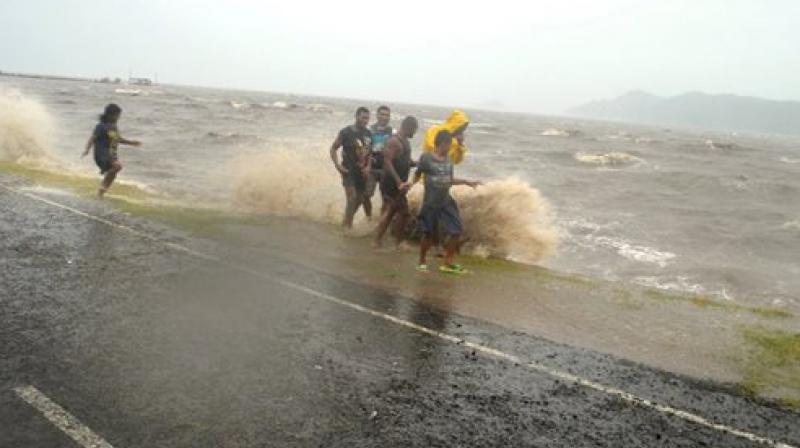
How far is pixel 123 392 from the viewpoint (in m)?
4.40

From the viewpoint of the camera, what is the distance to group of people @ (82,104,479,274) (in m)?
8.66

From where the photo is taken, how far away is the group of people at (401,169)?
8660mm

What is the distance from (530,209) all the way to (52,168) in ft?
42.8

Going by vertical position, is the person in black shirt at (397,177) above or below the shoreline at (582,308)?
above

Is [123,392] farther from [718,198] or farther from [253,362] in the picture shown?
[718,198]

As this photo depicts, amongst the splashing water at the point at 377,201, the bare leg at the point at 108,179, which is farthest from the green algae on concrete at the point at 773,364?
the bare leg at the point at 108,179

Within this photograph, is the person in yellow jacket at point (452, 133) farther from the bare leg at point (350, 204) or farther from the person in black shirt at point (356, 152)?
the bare leg at point (350, 204)

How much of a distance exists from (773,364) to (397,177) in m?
5.06

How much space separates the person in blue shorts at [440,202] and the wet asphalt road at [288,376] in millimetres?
1584

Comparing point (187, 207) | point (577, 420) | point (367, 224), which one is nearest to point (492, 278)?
point (367, 224)

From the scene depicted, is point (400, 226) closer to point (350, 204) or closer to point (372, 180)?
point (372, 180)

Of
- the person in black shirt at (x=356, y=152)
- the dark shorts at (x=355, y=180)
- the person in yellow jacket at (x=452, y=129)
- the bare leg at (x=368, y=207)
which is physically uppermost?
the person in yellow jacket at (x=452, y=129)

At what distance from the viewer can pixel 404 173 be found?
9977 mm

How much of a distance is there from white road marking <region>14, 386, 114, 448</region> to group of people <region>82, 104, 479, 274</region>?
17.2ft
